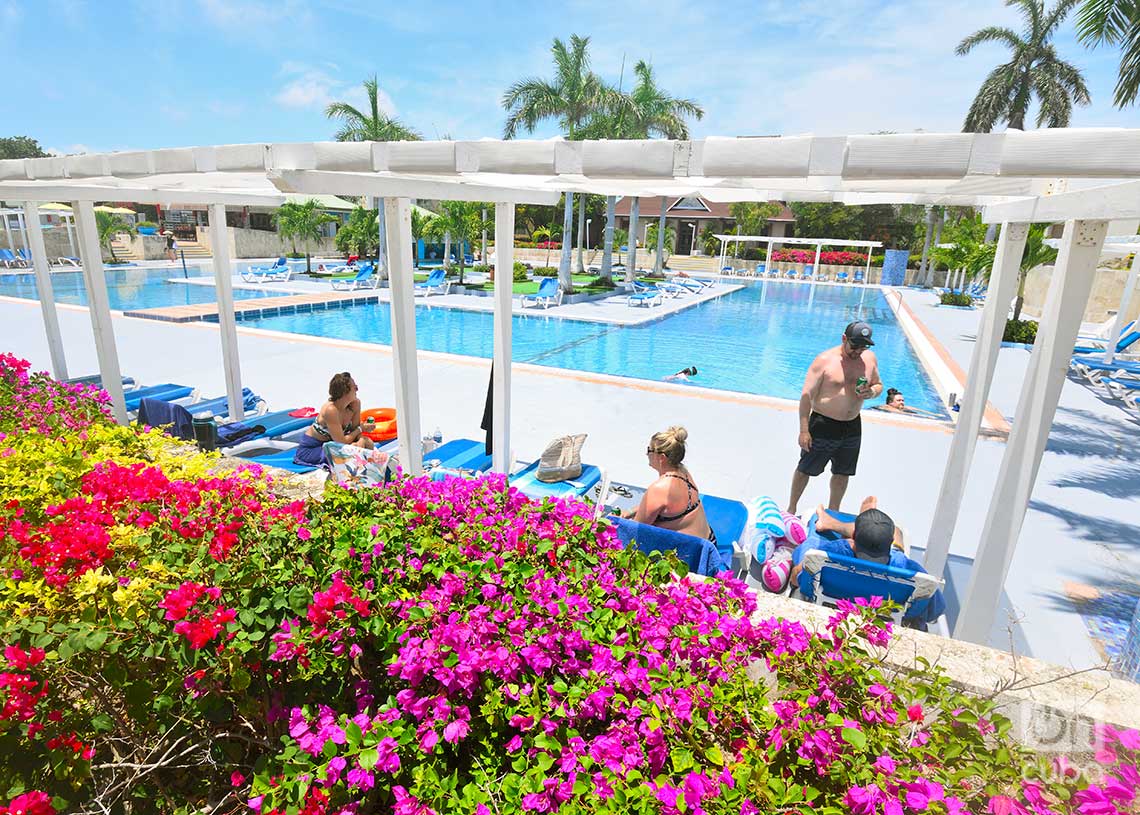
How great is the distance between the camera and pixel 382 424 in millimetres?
6387

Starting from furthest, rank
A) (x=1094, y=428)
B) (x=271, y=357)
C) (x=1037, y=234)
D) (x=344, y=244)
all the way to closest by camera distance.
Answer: (x=344, y=244) < (x=1037, y=234) < (x=271, y=357) < (x=1094, y=428)

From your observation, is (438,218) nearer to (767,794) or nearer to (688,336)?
(688,336)

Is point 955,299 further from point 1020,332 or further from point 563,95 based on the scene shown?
point 563,95

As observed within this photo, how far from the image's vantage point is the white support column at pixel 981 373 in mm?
3475

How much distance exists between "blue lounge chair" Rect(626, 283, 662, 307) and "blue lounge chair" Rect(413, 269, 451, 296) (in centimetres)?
731

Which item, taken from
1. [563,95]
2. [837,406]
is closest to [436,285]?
[563,95]

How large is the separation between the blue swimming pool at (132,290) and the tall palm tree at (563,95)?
1223 cm

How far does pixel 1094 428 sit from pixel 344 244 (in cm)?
3488

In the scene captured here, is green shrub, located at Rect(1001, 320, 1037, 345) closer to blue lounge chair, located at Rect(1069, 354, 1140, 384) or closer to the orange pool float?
blue lounge chair, located at Rect(1069, 354, 1140, 384)

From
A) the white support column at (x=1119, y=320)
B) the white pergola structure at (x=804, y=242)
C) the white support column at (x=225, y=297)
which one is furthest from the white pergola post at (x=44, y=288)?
the white pergola structure at (x=804, y=242)

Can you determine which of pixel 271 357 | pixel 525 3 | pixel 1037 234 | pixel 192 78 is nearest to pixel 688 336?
pixel 1037 234

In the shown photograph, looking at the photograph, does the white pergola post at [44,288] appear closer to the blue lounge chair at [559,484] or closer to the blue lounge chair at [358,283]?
the blue lounge chair at [559,484]

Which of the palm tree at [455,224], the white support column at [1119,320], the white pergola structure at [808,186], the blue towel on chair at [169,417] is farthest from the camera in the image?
the palm tree at [455,224]

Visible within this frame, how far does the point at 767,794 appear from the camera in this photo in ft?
4.40
